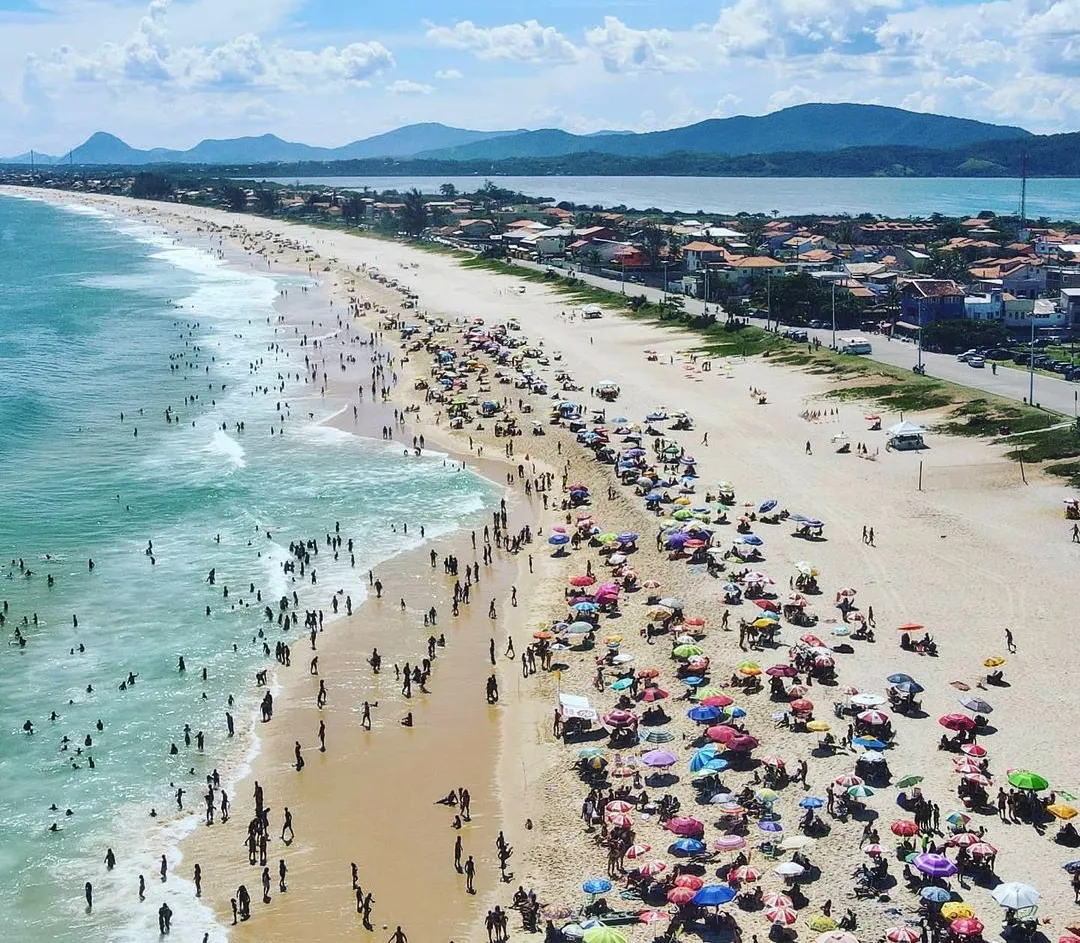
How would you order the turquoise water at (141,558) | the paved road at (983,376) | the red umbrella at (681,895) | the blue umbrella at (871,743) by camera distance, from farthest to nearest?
the paved road at (983,376) < the blue umbrella at (871,743) < the turquoise water at (141,558) < the red umbrella at (681,895)


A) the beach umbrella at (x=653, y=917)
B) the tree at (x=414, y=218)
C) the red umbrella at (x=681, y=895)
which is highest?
the tree at (x=414, y=218)

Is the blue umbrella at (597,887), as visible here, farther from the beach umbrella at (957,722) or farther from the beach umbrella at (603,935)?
the beach umbrella at (957,722)

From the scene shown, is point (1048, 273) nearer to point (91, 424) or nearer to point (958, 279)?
point (958, 279)

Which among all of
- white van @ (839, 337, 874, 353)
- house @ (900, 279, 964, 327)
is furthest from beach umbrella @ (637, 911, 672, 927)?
house @ (900, 279, 964, 327)

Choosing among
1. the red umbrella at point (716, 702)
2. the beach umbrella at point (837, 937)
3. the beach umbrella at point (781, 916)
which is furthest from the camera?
the red umbrella at point (716, 702)

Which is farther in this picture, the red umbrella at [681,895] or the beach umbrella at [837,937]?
the red umbrella at [681,895]

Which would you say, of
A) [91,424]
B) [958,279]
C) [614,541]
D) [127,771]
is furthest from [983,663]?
[958,279]

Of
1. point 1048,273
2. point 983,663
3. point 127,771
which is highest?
point 1048,273

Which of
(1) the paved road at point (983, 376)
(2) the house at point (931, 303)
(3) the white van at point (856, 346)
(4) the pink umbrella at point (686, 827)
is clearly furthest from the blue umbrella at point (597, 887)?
(2) the house at point (931, 303)
